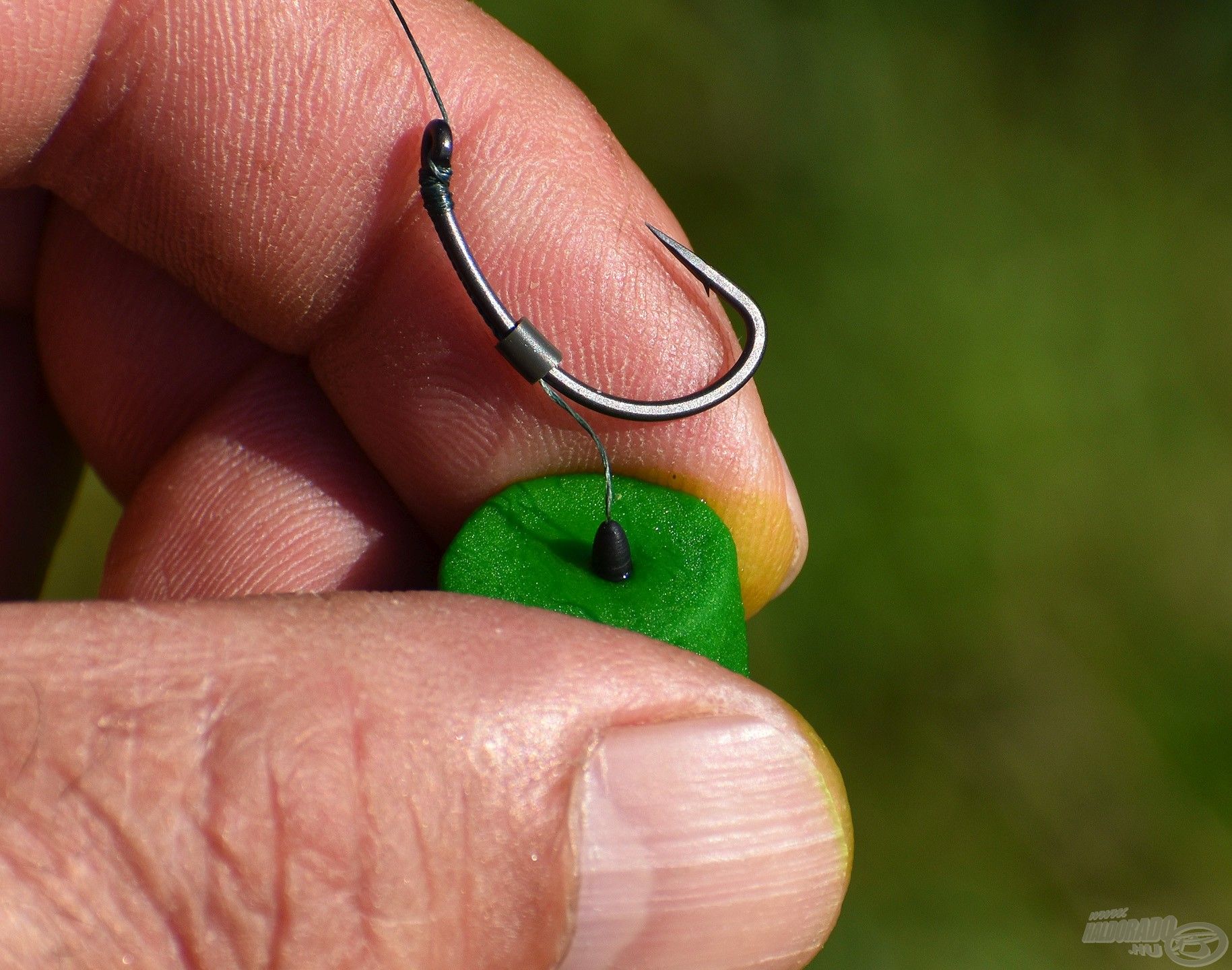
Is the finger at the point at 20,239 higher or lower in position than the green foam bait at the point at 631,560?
higher

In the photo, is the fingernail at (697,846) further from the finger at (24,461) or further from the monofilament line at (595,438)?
the finger at (24,461)

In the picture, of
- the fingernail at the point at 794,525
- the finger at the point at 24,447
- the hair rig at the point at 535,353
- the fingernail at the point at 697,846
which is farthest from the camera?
the finger at the point at 24,447

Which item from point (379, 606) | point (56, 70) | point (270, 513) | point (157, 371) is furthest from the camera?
point (157, 371)

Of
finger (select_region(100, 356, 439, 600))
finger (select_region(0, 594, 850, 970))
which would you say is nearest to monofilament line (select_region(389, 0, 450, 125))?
finger (select_region(100, 356, 439, 600))

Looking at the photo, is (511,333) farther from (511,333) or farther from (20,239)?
(20,239)

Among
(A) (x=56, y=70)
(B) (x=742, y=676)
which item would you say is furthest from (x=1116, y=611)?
(A) (x=56, y=70)

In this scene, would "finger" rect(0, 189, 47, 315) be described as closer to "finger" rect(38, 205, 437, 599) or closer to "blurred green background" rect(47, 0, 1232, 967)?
"finger" rect(38, 205, 437, 599)

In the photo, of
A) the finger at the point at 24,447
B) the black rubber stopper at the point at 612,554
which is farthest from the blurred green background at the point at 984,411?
the black rubber stopper at the point at 612,554

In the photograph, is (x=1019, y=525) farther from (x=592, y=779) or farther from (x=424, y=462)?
(x=592, y=779)

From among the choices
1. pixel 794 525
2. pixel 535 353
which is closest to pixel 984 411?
pixel 794 525
